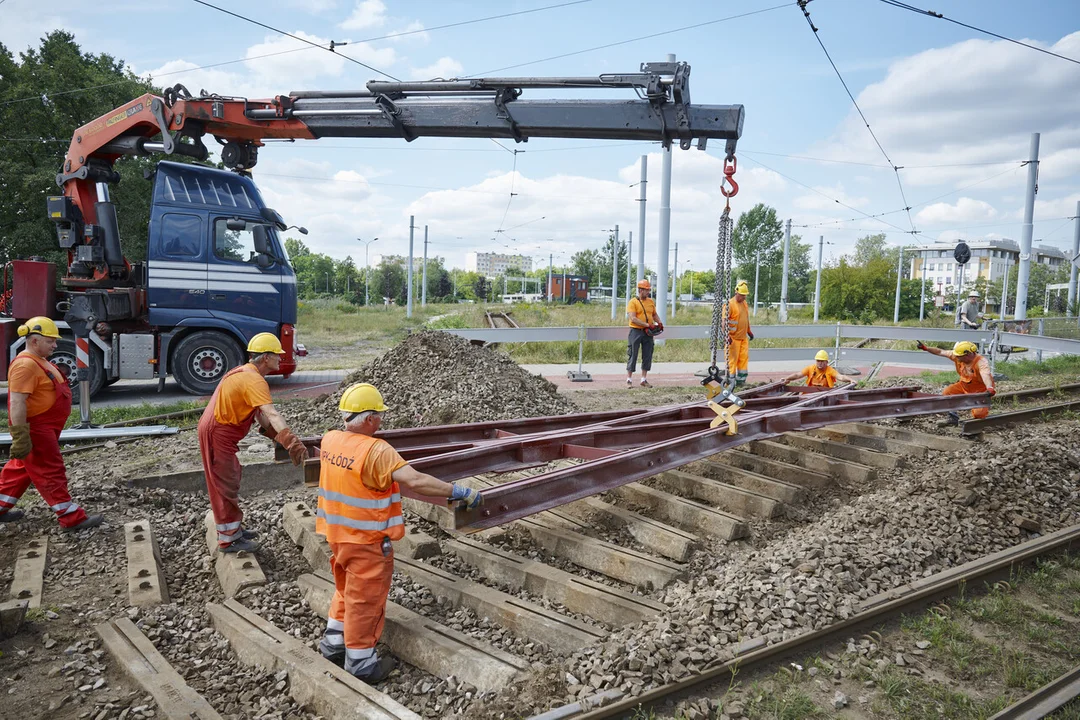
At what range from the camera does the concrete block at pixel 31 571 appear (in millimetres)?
4379

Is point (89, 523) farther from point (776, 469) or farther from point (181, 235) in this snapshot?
point (181, 235)

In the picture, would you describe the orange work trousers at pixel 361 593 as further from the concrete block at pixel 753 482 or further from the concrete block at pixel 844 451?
the concrete block at pixel 844 451

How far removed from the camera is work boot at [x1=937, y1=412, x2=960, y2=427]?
337 inches

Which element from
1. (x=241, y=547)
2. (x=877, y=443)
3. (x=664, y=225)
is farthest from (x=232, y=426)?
(x=664, y=225)

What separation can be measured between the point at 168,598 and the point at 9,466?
2.05m

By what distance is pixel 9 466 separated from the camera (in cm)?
552

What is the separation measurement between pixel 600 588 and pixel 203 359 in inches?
353

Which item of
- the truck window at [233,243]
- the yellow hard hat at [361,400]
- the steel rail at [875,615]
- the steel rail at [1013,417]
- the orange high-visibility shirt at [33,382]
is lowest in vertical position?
the steel rail at [875,615]

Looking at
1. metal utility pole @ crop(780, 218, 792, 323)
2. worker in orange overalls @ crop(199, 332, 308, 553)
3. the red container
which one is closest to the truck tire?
the red container

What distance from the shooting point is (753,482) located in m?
6.59

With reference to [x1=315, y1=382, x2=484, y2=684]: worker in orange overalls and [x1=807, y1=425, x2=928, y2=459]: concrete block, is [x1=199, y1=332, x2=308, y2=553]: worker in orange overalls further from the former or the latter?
[x1=807, y1=425, x2=928, y2=459]: concrete block

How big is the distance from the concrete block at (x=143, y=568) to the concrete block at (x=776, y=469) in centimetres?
504

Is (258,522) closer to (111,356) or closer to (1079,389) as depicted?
(111,356)

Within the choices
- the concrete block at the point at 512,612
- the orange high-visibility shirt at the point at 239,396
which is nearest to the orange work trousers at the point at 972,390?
the concrete block at the point at 512,612
